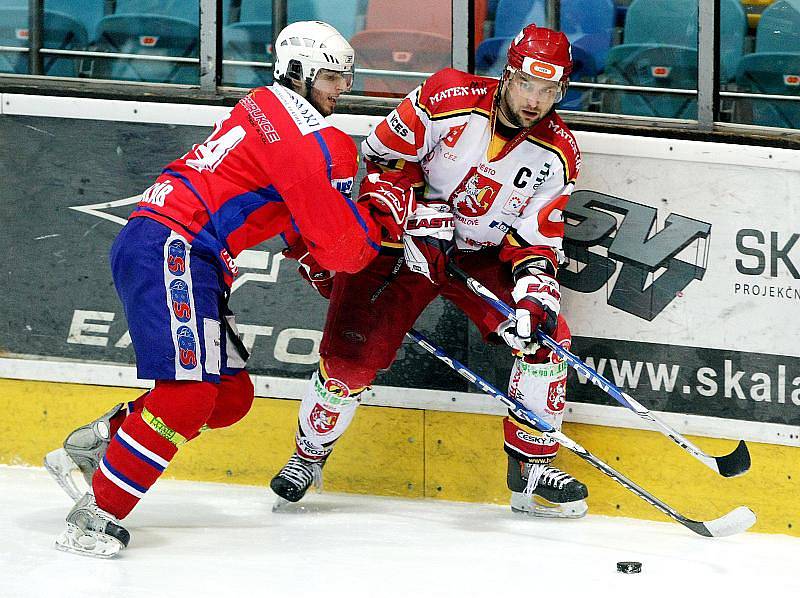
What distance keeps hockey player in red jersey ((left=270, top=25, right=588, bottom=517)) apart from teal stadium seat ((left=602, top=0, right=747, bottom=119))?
521 mm

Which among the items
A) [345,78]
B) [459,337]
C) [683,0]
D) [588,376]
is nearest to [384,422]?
[459,337]

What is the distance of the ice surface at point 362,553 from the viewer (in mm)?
2570

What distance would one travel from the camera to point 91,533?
2.69 meters

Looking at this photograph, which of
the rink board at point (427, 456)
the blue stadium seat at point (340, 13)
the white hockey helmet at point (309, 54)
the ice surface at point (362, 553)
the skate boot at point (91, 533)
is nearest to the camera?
the ice surface at point (362, 553)

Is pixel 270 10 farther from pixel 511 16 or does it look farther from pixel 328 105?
pixel 328 105

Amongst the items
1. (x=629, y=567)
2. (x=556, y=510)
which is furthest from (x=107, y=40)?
(x=629, y=567)

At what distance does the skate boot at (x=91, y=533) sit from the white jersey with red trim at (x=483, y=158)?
1.24m

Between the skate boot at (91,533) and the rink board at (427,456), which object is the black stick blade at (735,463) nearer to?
the rink board at (427,456)

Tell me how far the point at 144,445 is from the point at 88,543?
263 mm

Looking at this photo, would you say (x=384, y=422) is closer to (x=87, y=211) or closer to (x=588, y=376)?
(x=588, y=376)

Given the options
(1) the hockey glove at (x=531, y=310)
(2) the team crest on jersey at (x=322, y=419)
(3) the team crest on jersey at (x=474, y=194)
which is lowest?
(2) the team crest on jersey at (x=322, y=419)

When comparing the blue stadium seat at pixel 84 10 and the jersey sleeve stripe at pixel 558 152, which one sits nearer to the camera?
the jersey sleeve stripe at pixel 558 152

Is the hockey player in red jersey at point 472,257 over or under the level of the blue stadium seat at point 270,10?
under

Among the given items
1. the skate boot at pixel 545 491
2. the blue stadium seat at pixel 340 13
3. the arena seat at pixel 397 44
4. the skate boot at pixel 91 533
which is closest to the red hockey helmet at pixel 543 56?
the arena seat at pixel 397 44
